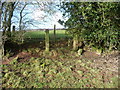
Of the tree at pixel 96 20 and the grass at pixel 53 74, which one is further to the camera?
the tree at pixel 96 20

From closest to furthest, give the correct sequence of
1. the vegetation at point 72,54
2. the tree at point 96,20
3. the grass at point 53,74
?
the grass at point 53,74, the vegetation at point 72,54, the tree at point 96,20

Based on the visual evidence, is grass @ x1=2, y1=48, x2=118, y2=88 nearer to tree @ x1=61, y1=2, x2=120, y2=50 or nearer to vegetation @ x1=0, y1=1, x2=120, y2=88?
Answer: vegetation @ x1=0, y1=1, x2=120, y2=88

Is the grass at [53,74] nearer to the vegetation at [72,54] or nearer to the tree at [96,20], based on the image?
the vegetation at [72,54]

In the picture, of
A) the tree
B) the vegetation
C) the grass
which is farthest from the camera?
the tree

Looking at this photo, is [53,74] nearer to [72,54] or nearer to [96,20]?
[72,54]

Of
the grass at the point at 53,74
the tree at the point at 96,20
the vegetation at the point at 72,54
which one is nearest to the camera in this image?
the grass at the point at 53,74

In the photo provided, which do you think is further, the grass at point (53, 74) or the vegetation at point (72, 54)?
the vegetation at point (72, 54)

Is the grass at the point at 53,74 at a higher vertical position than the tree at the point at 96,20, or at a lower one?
lower

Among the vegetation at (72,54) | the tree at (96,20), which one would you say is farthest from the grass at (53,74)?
the tree at (96,20)

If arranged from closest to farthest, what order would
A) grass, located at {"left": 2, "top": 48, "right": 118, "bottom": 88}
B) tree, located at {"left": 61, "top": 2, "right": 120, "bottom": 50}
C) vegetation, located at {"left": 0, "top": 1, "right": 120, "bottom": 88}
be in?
grass, located at {"left": 2, "top": 48, "right": 118, "bottom": 88} < vegetation, located at {"left": 0, "top": 1, "right": 120, "bottom": 88} < tree, located at {"left": 61, "top": 2, "right": 120, "bottom": 50}

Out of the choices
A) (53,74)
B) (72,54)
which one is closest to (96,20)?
(72,54)

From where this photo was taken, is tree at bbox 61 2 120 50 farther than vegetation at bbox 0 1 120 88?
Yes

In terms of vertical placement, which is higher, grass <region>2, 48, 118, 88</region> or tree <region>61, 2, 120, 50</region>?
tree <region>61, 2, 120, 50</region>

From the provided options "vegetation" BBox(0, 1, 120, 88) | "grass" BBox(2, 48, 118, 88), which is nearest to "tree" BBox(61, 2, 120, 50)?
"vegetation" BBox(0, 1, 120, 88)
